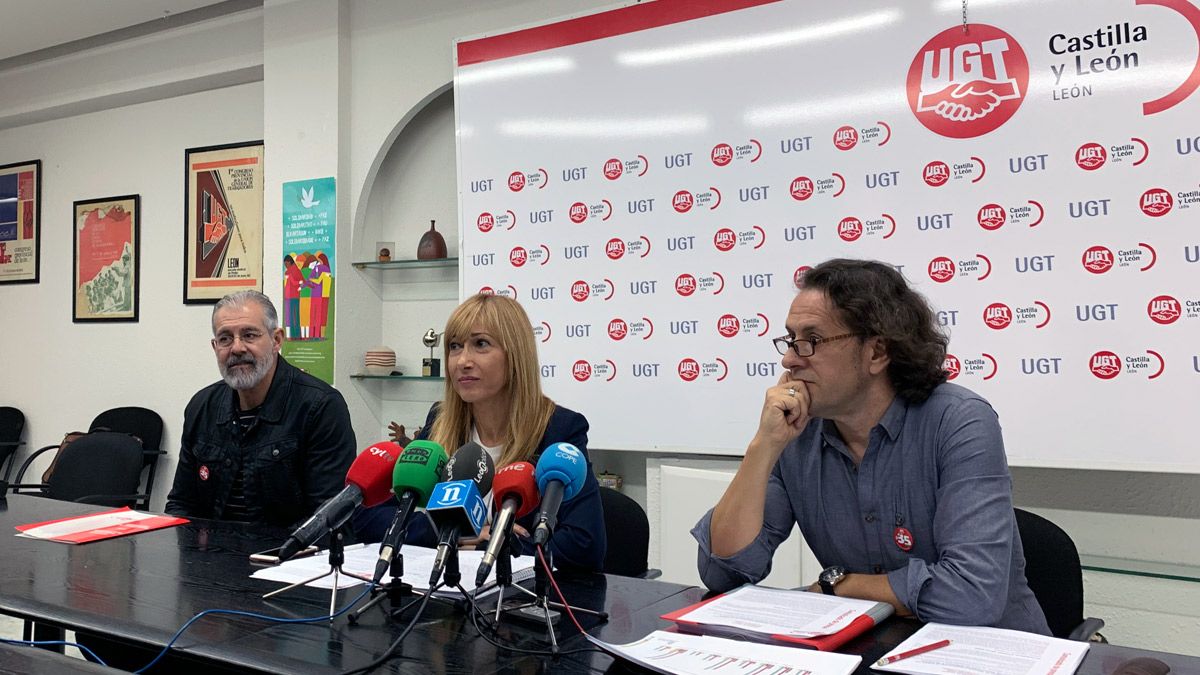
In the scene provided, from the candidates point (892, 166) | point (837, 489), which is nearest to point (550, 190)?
point (892, 166)

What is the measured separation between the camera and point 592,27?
3.54 m

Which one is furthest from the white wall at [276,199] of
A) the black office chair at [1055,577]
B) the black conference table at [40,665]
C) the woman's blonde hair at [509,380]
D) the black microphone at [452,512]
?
the black conference table at [40,665]

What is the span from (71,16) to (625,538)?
4.44 meters

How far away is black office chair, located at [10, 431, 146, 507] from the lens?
3752mm

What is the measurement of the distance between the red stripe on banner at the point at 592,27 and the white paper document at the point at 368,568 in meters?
2.35

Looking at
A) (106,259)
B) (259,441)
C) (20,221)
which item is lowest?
(259,441)

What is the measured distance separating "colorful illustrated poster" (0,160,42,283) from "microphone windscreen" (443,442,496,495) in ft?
19.0

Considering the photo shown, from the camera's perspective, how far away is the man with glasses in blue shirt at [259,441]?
2.68 meters

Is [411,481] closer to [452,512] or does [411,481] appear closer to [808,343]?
[452,512]

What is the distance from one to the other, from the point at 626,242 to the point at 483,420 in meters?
1.34

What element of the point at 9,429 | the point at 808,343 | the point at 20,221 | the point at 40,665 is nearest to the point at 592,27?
the point at 808,343

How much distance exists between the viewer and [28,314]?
5914 mm

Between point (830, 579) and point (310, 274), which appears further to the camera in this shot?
point (310, 274)

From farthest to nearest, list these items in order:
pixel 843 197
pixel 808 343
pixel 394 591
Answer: pixel 843 197 → pixel 808 343 → pixel 394 591
